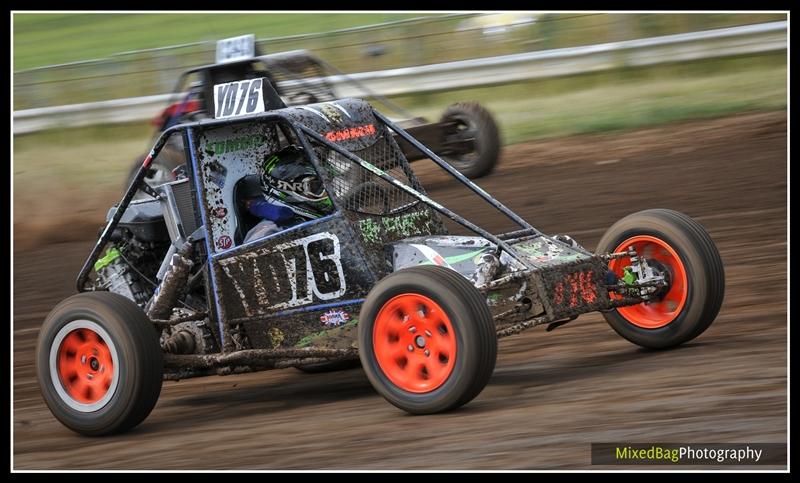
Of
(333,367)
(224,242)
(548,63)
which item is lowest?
(333,367)

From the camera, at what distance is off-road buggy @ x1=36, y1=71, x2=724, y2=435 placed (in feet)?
19.8

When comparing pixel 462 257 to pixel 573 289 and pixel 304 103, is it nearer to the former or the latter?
pixel 573 289

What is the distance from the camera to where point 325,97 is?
1298 cm

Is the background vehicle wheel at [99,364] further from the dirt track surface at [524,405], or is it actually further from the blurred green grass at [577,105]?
the blurred green grass at [577,105]

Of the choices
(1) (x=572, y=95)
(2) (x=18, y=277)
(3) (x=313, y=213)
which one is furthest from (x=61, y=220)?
(3) (x=313, y=213)

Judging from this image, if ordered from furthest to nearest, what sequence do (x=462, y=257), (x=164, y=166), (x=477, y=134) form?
(x=477, y=134), (x=164, y=166), (x=462, y=257)

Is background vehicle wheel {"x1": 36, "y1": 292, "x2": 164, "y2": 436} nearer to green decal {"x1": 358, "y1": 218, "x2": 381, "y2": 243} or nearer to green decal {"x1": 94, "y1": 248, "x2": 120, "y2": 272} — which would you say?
green decal {"x1": 94, "y1": 248, "x2": 120, "y2": 272}

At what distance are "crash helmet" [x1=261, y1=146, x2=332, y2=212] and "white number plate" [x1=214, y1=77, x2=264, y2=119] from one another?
29 cm

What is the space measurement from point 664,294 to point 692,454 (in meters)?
1.91

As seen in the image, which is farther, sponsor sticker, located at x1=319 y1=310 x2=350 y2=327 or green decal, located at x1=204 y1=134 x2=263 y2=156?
green decal, located at x1=204 y1=134 x2=263 y2=156

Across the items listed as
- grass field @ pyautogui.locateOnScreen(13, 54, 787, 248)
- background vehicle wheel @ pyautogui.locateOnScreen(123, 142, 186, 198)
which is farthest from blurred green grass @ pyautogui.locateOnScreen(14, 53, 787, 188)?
background vehicle wheel @ pyautogui.locateOnScreen(123, 142, 186, 198)

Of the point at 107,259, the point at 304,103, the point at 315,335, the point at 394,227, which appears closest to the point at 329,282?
the point at 315,335

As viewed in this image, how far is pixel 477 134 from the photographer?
12.8m
